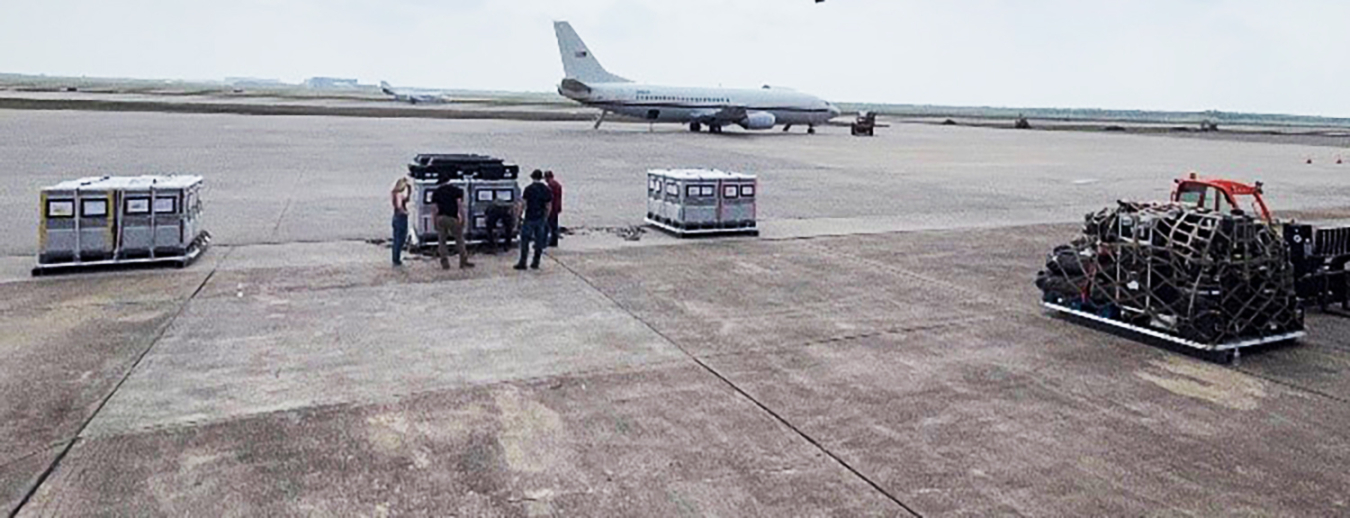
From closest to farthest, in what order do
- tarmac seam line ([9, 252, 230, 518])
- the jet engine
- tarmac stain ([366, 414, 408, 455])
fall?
tarmac seam line ([9, 252, 230, 518]) → tarmac stain ([366, 414, 408, 455]) → the jet engine

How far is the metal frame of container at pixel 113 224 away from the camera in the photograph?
12.6 metres

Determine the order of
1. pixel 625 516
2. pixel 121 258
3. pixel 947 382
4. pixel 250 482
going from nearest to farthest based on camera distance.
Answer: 1. pixel 625 516
2. pixel 250 482
3. pixel 947 382
4. pixel 121 258

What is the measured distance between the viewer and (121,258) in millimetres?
12953

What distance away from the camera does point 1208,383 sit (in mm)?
8273

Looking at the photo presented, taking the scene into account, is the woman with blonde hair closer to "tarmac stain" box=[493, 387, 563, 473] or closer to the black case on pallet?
the black case on pallet

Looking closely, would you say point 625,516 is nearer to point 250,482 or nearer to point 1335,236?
point 250,482

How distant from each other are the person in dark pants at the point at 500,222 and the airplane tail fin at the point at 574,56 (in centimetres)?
4361

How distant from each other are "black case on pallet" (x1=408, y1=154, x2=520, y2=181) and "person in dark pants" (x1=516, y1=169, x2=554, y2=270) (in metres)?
2.31

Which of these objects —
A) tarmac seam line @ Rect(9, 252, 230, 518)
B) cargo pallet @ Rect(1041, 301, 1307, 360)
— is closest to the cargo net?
cargo pallet @ Rect(1041, 301, 1307, 360)

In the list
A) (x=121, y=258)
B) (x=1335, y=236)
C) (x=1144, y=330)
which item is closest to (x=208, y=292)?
(x=121, y=258)

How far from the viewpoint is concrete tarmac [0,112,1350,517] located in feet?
18.9

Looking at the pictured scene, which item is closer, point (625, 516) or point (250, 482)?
point (625, 516)

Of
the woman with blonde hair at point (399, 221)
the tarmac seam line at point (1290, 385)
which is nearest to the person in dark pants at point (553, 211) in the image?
the woman with blonde hair at point (399, 221)

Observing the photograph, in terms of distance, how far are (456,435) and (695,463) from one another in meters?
1.82
